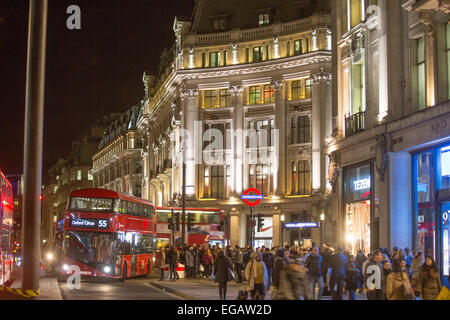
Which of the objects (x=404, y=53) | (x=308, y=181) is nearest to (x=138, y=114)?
(x=308, y=181)

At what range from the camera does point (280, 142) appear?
62594 mm

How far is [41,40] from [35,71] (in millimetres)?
574

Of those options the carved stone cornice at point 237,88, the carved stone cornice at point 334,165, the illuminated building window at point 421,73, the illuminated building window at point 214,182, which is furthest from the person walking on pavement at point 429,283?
the illuminated building window at point 214,182

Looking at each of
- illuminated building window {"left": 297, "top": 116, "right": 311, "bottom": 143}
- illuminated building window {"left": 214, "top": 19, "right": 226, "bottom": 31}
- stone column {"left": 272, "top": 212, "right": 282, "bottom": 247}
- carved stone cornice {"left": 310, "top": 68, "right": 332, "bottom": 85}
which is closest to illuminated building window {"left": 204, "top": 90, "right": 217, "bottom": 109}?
illuminated building window {"left": 214, "top": 19, "right": 226, "bottom": 31}

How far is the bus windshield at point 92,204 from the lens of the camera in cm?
3256

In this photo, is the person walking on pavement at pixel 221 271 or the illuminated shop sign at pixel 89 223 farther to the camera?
the illuminated shop sign at pixel 89 223

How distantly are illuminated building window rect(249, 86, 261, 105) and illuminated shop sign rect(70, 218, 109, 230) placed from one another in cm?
3411

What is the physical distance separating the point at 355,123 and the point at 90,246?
11.7 m

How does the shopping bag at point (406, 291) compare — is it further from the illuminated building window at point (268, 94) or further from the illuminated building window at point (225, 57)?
the illuminated building window at point (225, 57)

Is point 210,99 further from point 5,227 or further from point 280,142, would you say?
point 5,227

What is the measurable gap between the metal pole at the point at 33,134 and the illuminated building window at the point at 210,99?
2061 inches

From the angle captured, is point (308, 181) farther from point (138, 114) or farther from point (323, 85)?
point (138, 114)

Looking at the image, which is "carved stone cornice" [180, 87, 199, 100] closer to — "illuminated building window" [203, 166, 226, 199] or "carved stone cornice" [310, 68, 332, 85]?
"illuminated building window" [203, 166, 226, 199]

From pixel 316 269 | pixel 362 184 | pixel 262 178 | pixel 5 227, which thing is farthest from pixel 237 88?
pixel 316 269
